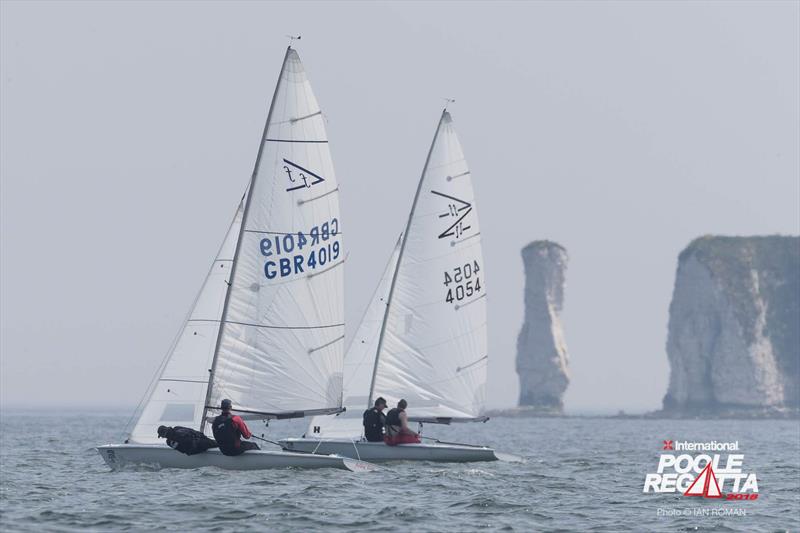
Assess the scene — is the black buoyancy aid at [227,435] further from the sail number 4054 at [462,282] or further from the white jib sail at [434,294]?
the sail number 4054 at [462,282]

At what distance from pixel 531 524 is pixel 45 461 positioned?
20.2 metres

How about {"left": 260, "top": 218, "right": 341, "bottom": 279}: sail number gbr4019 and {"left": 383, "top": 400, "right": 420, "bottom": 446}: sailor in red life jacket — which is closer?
{"left": 260, "top": 218, "right": 341, "bottom": 279}: sail number gbr4019

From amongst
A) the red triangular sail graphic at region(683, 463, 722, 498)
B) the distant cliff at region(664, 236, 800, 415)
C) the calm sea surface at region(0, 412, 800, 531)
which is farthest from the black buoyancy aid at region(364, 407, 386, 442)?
the distant cliff at region(664, 236, 800, 415)

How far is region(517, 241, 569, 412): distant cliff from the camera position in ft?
550

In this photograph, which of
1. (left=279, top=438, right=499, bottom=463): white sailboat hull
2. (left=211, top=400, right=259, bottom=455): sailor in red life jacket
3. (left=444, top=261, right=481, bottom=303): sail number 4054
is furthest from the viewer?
(left=444, top=261, right=481, bottom=303): sail number 4054

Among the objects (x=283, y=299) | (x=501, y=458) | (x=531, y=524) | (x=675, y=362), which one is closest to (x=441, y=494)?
(x=531, y=524)

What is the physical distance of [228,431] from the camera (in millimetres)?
28062

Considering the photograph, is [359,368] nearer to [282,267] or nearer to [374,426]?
[374,426]

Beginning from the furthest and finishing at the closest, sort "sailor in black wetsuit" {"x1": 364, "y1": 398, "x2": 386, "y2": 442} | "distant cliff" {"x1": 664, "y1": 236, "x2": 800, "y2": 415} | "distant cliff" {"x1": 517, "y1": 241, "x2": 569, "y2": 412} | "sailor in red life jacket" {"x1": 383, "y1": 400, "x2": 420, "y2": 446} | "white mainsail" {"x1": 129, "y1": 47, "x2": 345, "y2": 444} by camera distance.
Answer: "distant cliff" {"x1": 517, "y1": 241, "x2": 569, "y2": 412}, "distant cliff" {"x1": 664, "y1": 236, "x2": 800, "y2": 415}, "sailor in black wetsuit" {"x1": 364, "y1": 398, "x2": 386, "y2": 442}, "sailor in red life jacket" {"x1": 383, "y1": 400, "x2": 420, "y2": 446}, "white mainsail" {"x1": 129, "y1": 47, "x2": 345, "y2": 444}

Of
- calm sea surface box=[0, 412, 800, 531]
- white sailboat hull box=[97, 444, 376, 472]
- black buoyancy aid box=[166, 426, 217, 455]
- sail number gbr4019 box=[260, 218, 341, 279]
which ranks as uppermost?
sail number gbr4019 box=[260, 218, 341, 279]

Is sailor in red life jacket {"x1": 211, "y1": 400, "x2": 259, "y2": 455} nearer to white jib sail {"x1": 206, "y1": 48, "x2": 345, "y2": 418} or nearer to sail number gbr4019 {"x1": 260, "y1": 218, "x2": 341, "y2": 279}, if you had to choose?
white jib sail {"x1": 206, "y1": 48, "x2": 345, "y2": 418}

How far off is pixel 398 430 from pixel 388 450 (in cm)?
61

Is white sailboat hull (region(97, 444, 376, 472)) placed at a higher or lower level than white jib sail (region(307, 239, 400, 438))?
lower

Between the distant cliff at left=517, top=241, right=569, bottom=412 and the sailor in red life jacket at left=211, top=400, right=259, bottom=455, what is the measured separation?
462ft
